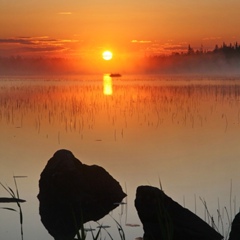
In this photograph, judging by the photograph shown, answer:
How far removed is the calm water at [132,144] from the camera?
7887mm

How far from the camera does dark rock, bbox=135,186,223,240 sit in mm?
5738

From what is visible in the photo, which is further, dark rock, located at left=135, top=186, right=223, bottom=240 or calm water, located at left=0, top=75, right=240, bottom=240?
calm water, located at left=0, top=75, right=240, bottom=240

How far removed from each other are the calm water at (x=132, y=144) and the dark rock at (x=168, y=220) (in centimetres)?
87

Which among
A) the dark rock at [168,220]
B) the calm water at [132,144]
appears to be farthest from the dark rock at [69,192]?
the dark rock at [168,220]

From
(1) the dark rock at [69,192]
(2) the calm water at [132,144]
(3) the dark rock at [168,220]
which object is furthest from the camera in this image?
(2) the calm water at [132,144]

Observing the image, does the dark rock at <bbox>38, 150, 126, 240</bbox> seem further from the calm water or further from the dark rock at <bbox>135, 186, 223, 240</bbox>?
the dark rock at <bbox>135, 186, 223, 240</bbox>

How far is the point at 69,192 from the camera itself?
6641mm

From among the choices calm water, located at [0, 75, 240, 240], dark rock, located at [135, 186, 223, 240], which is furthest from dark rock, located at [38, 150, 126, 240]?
dark rock, located at [135, 186, 223, 240]

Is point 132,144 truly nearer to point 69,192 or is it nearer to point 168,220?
point 69,192

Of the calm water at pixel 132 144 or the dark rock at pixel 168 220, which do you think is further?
the calm water at pixel 132 144

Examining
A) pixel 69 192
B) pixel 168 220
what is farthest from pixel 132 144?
pixel 168 220

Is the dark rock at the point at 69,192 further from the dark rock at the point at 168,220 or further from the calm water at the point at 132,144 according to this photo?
the dark rock at the point at 168,220

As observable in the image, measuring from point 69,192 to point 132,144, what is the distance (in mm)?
5175

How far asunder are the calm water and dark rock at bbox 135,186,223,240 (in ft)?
2.85
